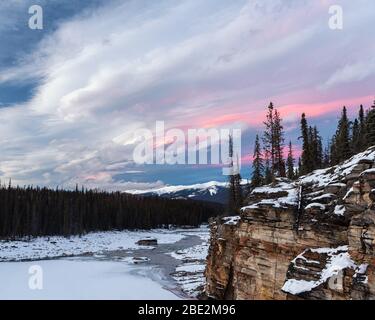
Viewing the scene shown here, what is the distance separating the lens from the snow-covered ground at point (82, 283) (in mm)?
29281

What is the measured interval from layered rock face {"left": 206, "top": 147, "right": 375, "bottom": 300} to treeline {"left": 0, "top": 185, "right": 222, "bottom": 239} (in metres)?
68.4

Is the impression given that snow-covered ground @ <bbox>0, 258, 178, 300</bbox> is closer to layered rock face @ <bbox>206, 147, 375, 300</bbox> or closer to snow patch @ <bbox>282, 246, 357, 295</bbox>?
layered rock face @ <bbox>206, 147, 375, 300</bbox>

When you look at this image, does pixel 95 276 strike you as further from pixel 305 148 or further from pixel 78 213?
pixel 78 213

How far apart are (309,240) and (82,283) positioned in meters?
22.6

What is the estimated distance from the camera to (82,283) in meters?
35.4

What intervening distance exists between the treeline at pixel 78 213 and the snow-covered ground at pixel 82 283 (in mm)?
39877

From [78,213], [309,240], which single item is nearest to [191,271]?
[309,240]

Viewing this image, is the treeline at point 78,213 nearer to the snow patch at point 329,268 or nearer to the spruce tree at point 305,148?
the spruce tree at point 305,148

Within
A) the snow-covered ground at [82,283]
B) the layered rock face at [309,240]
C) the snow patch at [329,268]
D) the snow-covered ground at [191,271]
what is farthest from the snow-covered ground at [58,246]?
the snow patch at [329,268]
